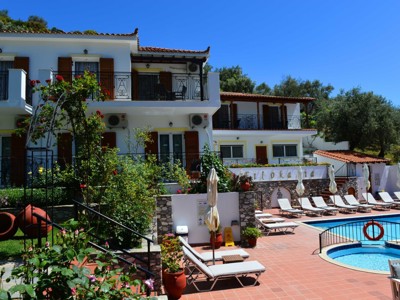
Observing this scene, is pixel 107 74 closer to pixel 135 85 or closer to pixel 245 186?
pixel 135 85

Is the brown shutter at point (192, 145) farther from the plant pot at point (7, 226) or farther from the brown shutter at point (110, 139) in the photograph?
the plant pot at point (7, 226)

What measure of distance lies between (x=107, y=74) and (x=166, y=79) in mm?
3100

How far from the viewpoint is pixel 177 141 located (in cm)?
1589

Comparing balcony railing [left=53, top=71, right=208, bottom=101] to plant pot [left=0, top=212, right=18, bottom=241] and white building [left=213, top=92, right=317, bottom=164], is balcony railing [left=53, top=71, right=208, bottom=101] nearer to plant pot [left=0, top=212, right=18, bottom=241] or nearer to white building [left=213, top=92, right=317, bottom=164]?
white building [left=213, top=92, right=317, bottom=164]

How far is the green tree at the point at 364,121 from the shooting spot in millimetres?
30297

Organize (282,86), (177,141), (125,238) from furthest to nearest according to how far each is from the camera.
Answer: (282,86) < (177,141) < (125,238)

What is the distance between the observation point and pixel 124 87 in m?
15.0

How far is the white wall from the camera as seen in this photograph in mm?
12312

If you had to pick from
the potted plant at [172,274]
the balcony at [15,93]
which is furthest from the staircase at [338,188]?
the balcony at [15,93]

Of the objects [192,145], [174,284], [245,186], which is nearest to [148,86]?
[192,145]

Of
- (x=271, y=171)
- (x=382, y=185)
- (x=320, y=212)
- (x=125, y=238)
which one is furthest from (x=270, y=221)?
(x=382, y=185)

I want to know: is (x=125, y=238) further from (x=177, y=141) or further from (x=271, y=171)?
(x=271, y=171)

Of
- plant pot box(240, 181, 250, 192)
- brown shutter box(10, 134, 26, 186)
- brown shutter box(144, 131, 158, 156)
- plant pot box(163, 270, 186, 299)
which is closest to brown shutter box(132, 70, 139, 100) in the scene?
brown shutter box(144, 131, 158, 156)

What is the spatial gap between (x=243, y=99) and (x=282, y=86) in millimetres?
28773
